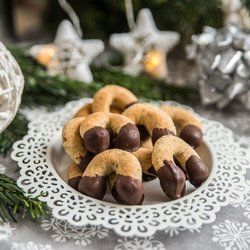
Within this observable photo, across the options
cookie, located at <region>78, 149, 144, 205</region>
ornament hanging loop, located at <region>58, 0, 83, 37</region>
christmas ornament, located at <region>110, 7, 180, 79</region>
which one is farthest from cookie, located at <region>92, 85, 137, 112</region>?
ornament hanging loop, located at <region>58, 0, 83, 37</region>

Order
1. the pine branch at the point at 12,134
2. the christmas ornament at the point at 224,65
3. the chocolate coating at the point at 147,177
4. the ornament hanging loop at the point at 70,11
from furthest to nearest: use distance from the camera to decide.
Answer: the ornament hanging loop at the point at 70,11, the christmas ornament at the point at 224,65, the pine branch at the point at 12,134, the chocolate coating at the point at 147,177

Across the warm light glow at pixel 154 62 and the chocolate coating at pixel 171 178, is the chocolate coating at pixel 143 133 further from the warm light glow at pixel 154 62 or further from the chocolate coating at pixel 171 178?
the warm light glow at pixel 154 62

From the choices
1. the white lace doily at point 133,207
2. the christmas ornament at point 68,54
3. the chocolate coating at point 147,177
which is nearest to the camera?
the white lace doily at point 133,207

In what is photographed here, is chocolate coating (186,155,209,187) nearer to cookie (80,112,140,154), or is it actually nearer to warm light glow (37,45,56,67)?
cookie (80,112,140,154)

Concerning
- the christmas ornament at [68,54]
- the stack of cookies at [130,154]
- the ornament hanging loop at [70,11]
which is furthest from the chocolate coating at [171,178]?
the ornament hanging loop at [70,11]

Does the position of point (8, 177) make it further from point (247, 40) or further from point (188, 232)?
point (247, 40)

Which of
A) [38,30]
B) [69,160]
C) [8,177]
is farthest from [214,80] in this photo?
[38,30]
